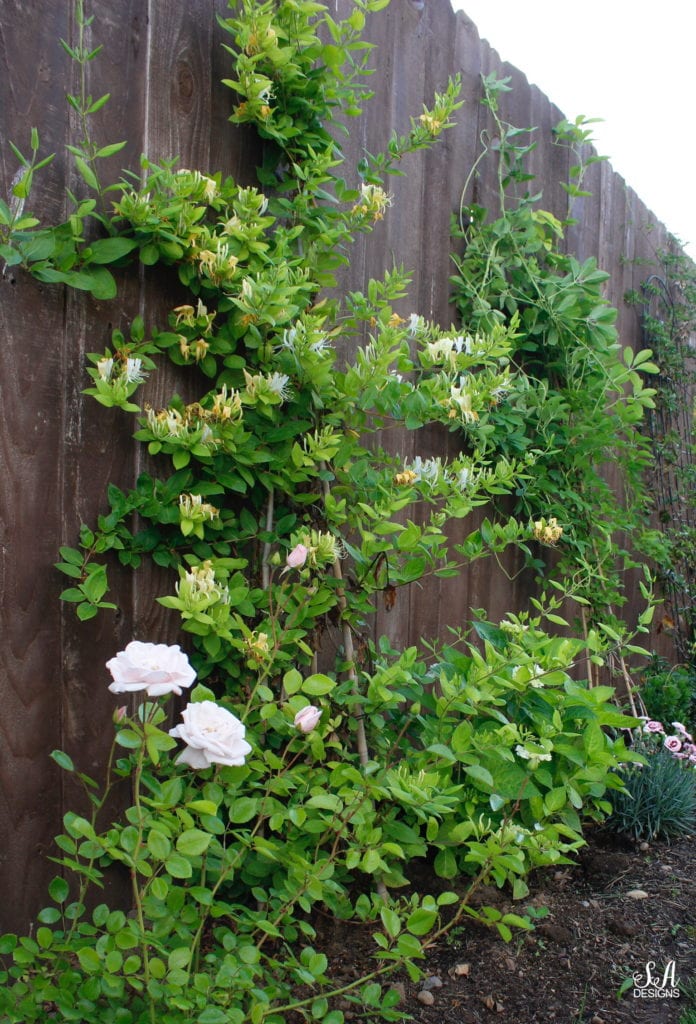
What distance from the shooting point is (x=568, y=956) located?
1.69 metres

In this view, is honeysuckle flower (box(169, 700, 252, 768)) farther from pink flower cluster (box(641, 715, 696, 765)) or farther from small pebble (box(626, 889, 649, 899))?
pink flower cluster (box(641, 715, 696, 765))

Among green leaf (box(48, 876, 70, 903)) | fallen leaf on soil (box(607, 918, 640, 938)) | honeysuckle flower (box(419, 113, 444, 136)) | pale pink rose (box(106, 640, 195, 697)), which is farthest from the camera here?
honeysuckle flower (box(419, 113, 444, 136))

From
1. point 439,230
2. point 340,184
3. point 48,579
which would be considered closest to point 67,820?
point 48,579

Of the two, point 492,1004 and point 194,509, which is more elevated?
point 194,509

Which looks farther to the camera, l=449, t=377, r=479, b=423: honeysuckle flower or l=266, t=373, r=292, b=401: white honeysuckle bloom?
l=449, t=377, r=479, b=423: honeysuckle flower

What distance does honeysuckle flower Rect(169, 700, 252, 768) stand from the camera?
3.50 ft

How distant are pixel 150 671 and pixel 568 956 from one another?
1.18m

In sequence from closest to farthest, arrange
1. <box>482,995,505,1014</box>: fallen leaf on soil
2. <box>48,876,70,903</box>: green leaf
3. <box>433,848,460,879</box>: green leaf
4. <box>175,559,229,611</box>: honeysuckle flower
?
<box>48,876,70,903</box>: green leaf
<box>175,559,229,611</box>: honeysuckle flower
<box>482,995,505,1014</box>: fallen leaf on soil
<box>433,848,460,879</box>: green leaf

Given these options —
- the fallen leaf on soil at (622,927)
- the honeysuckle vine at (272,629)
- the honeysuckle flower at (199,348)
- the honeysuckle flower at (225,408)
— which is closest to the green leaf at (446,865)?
the honeysuckle vine at (272,629)

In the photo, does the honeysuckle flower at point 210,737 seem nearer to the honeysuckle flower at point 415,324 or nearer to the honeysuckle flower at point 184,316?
the honeysuckle flower at point 184,316

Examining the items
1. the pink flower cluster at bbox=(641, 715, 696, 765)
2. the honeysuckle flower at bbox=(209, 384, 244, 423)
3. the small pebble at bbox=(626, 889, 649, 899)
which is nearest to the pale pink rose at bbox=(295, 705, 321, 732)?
the honeysuckle flower at bbox=(209, 384, 244, 423)

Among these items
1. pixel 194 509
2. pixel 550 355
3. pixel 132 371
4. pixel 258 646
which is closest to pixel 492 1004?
pixel 258 646

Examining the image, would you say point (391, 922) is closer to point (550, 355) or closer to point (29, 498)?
point (29, 498)

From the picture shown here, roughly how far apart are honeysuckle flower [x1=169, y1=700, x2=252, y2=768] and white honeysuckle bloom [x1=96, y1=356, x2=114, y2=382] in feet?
1.99
